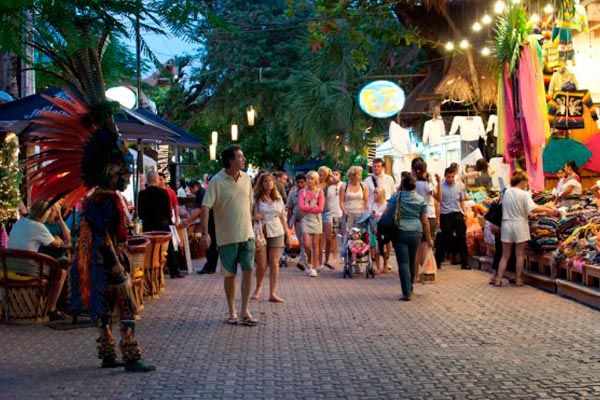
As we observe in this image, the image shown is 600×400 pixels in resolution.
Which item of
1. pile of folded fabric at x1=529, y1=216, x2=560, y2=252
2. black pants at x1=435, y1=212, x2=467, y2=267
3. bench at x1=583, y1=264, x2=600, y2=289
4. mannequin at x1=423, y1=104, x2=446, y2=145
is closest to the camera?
bench at x1=583, y1=264, x2=600, y2=289

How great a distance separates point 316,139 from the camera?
32906 millimetres

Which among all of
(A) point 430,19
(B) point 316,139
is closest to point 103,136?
(A) point 430,19

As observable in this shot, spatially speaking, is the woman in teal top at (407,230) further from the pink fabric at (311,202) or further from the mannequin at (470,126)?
the mannequin at (470,126)

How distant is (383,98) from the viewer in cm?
2228

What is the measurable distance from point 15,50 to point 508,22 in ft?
41.1

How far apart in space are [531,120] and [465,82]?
4202mm

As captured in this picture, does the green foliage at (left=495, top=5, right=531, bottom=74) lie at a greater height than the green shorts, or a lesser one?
greater

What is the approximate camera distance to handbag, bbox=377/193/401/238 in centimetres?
1210

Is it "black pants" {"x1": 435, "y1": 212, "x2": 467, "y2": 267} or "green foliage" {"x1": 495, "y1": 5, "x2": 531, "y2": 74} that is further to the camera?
"green foliage" {"x1": 495, "y1": 5, "x2": 531, "y2": 74}

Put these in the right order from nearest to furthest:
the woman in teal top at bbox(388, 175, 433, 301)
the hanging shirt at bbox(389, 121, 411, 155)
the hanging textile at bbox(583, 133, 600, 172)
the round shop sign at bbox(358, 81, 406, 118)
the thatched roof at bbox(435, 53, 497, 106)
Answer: the woman in teal top at bbox(388, 175, 433, 301), the hanging textile at bbox(583, 133, 600, 172), the thatched roof at bbox(435, 53, 497, 106), the hanging shirt at bbox(389, 121, 411, 155), the round shop sign at bbox(358, 81, 406, 118)

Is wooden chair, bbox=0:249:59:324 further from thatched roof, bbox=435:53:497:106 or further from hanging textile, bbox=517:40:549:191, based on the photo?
thatched roof, bbox=435:53:497:106

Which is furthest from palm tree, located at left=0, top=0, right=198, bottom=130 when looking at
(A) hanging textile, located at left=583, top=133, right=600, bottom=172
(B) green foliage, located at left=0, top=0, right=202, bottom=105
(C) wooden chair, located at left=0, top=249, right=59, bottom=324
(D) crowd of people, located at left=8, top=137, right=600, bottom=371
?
(A) hanging textile, located at left=583, top=133, right=600, bottom=172

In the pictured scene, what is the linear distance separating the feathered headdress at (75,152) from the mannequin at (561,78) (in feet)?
36.8

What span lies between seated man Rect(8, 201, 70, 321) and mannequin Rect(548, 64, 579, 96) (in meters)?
10.3
